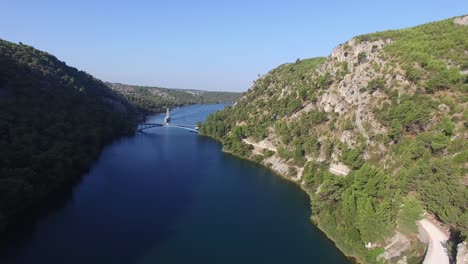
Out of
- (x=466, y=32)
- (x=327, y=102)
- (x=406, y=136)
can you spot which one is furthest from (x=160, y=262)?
(x=466, y=32)

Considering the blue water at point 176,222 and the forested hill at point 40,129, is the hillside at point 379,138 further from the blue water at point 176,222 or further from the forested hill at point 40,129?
the forested hill at point 40,129

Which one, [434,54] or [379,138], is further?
[434,54]

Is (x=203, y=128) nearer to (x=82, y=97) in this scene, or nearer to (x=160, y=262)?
(x=82, y=97)

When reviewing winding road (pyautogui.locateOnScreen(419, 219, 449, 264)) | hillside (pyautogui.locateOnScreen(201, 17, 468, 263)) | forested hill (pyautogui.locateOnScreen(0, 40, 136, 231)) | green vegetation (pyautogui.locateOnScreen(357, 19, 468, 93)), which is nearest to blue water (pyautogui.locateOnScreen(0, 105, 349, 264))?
forested hill (pyautogui.locateOnScreen(0, 40, 136, 231))

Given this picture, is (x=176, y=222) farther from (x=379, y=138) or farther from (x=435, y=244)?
(x=379, y=138)

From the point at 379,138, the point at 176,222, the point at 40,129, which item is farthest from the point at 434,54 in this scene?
the point at 40,129

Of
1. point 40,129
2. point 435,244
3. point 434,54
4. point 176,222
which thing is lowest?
point 176,222

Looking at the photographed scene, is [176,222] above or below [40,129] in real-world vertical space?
below
